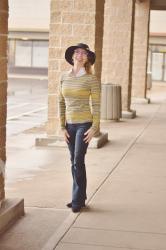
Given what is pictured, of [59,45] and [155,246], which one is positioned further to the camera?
[59,45]

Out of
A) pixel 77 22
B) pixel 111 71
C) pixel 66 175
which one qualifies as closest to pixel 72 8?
pixel 77 22

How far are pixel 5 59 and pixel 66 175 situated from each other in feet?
10.3

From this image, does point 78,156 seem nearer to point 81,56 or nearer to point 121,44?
point 81,56

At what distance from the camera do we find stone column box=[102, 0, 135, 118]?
17109mm

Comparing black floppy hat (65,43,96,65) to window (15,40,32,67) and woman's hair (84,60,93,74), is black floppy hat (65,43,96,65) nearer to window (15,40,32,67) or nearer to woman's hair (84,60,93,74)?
woman's hair (84,60,93,74)

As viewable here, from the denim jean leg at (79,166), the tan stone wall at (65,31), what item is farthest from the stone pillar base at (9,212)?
the tan stone wall at (65,31)

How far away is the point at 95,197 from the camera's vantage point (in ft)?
23.8

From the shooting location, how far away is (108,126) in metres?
15.1

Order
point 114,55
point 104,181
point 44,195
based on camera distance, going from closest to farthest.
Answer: point 44,195 → point 104,181 → point 114,55

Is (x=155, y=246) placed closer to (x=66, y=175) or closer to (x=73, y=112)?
(x=73, y=112)

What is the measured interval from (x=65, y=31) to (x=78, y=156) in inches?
213

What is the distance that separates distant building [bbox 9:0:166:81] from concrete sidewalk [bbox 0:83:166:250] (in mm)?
28389

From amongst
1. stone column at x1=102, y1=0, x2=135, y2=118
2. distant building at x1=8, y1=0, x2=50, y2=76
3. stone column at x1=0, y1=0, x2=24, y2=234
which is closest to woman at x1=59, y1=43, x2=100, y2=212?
stone column at x1=0, y1=0, x2=24, y2=234

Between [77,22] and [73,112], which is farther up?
[77,22]
